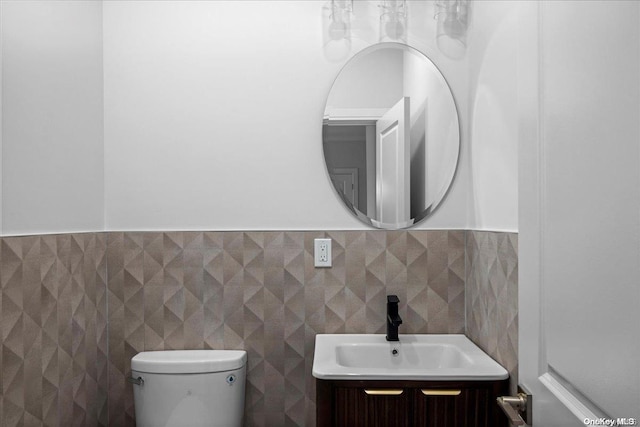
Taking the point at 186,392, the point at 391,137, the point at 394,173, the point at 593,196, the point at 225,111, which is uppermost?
the point at 225,111

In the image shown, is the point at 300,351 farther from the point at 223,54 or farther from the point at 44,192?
the point at 223,54

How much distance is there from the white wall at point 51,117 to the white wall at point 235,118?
0.40 ft

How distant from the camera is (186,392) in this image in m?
1.89

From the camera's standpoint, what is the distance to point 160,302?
82.2 inches

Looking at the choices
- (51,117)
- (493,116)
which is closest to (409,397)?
(493,116)

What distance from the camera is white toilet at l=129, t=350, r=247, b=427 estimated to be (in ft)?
6.19

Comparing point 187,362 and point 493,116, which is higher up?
point 493,116

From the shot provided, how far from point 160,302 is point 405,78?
53.0 inches

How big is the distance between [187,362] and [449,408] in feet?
3.12

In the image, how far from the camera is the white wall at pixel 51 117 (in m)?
1.53

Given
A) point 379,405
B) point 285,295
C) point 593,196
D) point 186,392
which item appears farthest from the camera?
point 285,295

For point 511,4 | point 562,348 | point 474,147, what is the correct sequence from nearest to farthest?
point 562,348 → point 511,4 → point 474,147

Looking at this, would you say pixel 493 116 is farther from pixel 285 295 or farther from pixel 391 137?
pixel 285 295

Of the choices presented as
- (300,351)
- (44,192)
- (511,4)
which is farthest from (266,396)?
(511,4)
